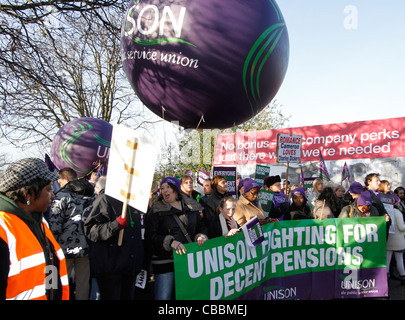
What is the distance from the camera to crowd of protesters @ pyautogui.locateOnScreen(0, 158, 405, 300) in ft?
6.25

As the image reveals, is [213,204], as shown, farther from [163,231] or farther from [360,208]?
[360,208]

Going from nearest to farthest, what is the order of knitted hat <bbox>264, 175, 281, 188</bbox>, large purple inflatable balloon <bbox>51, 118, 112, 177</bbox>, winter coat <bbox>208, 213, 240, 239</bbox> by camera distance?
1. winter coat <bbox>208, 213, 240, 239</bbox>
2. knitted hat <bbox>264, 175, 281, 188</bbox>
3. large purple inflatable balloon <bbox>51, 118, 112, 177</bbox>

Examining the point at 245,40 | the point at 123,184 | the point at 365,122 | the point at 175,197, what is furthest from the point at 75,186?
the point at 365,122

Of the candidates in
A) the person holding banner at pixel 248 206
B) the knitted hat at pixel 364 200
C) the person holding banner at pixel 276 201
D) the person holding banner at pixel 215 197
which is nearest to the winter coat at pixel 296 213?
the person holding banner at pixel 276 201

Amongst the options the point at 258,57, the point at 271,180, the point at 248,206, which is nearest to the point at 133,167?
the point at 258,57

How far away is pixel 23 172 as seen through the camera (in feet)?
6.72

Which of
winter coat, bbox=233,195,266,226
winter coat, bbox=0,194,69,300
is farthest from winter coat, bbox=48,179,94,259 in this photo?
winter coat, bbox=0,194,69,300

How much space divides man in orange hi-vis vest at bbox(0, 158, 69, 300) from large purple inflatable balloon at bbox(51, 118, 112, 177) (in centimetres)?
603

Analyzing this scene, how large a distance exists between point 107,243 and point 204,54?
2031mm

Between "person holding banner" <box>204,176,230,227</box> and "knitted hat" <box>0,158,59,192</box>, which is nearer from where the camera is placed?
"knitted hat" <box>0,158,59,192</box>

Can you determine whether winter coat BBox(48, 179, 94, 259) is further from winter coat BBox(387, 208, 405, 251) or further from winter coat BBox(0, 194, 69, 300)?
winter coat BBox(387, 208, 405, 251)

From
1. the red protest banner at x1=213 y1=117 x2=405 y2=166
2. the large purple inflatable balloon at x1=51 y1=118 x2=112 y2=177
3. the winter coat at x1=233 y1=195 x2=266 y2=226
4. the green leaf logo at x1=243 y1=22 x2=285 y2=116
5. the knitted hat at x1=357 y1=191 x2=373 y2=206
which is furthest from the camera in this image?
the red protest banner at x1=213 y1=117 x2=405 y2=166
